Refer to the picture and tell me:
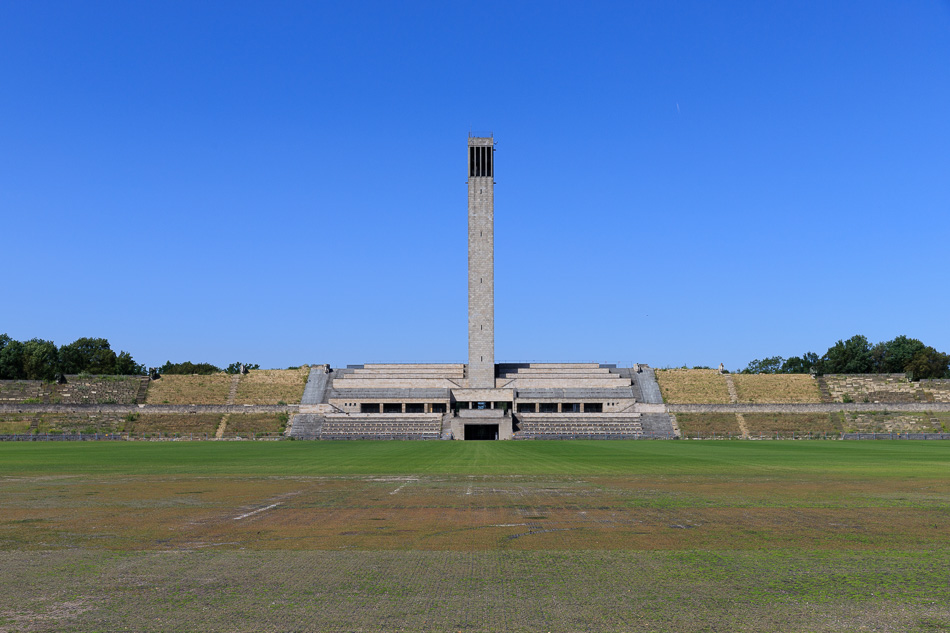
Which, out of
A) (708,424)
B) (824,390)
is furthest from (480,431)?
(824,390)

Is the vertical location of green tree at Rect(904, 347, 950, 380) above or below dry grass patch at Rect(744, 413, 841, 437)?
above

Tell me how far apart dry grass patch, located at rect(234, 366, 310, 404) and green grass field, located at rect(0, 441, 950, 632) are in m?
73.1

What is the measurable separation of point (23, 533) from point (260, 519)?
15.2ft

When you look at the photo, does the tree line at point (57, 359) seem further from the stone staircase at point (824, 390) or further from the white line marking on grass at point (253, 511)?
the stone staircase at point (824, 390)

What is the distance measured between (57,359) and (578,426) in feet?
313

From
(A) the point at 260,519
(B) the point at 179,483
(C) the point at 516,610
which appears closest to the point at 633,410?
(B) the point at 179,483

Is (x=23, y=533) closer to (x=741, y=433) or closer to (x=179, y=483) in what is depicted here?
(x=179, y=483)

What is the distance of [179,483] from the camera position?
83.7 feet

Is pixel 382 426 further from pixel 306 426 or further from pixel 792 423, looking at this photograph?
pixel 792 423

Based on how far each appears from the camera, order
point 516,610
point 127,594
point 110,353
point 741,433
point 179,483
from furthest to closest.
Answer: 1. point 110,353
2. point 741,433
3. point 179,483
4. point 127,594
5. point 516,610

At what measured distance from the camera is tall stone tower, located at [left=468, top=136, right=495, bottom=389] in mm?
100125

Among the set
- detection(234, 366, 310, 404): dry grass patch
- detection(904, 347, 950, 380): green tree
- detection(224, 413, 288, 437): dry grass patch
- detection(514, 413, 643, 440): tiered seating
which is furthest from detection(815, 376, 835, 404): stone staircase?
detection(234, 366, 310, 404): dry grass patch

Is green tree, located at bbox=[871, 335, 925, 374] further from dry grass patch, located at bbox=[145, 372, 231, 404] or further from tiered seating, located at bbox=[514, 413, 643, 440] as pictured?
dry grass patch, located at bbox=[145, 372, 231, 404]

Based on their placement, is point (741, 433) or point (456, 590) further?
point (741, 433)
